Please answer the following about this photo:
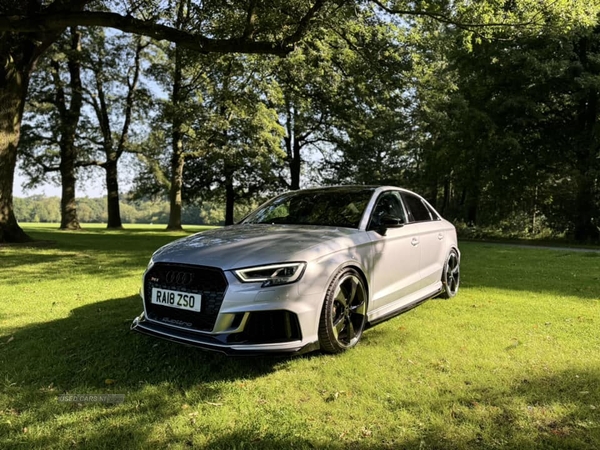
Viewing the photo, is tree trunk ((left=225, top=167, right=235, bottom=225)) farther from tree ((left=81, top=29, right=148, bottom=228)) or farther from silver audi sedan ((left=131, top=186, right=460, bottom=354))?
silver audi sedan ((left=131, top=186, right=460, bottom=354))

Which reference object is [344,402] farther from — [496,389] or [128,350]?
[128,350]

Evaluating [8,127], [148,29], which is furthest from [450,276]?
[8,127]

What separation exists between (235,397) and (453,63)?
23120mm

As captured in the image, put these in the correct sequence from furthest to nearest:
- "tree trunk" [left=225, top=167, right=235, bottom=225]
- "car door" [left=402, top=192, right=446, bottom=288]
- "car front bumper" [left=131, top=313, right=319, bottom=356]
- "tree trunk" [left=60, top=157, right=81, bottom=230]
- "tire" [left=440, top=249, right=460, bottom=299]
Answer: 1. "tree trunk" [left=225, top=167, right=235, bottom=225]
2. "tree trunk" [left=60, top=157, right=81, bottom=230]
3. "tire" [left=440, top=249, right=460, bottom=299]
4. "car door" [left=402, top=192, right=446, bottom=288]
5. "car front bumper" [left=131, top=313, right=319, bottom=356]

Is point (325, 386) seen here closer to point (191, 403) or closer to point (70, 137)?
point (191, 403)

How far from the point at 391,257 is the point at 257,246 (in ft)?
5.24

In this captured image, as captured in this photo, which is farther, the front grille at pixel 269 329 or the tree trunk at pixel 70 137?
the tree trunk at pixel 70 137

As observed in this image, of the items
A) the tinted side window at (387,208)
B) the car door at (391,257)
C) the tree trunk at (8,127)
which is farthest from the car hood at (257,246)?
the tree trunk at (8,127)

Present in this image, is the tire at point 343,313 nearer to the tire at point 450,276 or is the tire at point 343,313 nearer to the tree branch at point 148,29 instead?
the tire at point 450,276

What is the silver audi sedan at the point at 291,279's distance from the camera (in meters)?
3.21

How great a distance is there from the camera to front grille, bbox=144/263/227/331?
10.7 feet

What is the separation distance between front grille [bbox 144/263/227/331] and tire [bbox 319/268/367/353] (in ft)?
2.86

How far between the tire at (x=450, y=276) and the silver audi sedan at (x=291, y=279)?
1035 millimetres

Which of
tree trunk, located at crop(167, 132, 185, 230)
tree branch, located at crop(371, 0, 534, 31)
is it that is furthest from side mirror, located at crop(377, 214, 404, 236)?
tree trunk, located at crop(167, 132, 185, 230)
